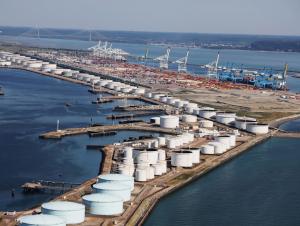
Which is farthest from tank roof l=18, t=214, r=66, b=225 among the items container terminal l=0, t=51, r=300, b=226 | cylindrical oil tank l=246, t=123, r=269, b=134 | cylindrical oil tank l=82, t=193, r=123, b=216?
cylindrical oil tank l=246, t=123, r=269, b=134

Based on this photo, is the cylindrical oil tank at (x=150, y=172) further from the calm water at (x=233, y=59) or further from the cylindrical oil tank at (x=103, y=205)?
the calm water at (x=233, y=59)

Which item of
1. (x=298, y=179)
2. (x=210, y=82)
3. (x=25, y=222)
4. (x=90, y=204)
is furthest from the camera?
(x=210, y=82)

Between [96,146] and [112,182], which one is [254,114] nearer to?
[96,146]

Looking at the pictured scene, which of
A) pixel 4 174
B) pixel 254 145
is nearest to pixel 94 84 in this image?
pixel 254 145

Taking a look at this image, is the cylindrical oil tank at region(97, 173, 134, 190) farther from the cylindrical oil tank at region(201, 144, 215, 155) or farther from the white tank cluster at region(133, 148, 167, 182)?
the cylindrical oil tank at region(201, 144, 215, 155)

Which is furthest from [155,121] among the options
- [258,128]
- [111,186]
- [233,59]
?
[233,59]

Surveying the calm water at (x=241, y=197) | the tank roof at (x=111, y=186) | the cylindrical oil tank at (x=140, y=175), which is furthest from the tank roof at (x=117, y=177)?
the cylindrical oil tank at (x=140, y=175)
